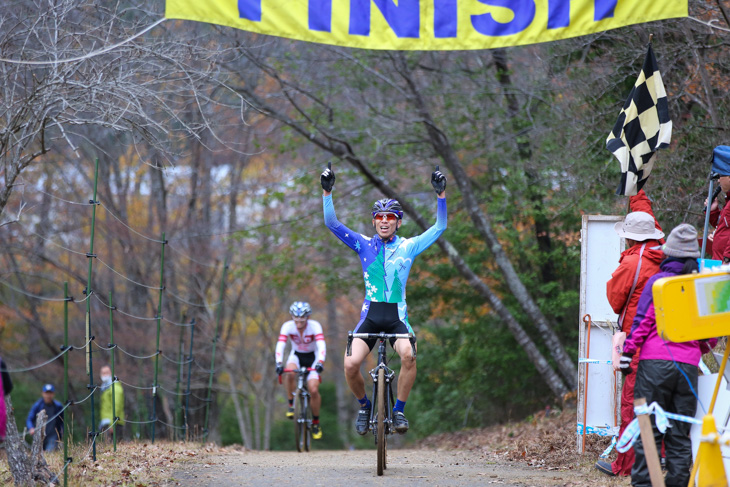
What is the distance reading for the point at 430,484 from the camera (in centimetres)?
669

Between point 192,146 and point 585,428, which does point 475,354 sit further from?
point 192,146

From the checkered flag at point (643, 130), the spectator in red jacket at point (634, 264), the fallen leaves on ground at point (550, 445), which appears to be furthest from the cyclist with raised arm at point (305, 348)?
the spectator in red jacket at point (634, 264)

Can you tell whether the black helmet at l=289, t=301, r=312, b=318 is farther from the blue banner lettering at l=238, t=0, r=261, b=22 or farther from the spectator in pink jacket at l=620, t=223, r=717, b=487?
the spectator in pink jacket at l=620, t=223, r=717, b=487

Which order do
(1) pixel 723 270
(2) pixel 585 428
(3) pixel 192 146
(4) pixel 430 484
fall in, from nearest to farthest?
(1) pixel 723 270 < (4) pixel 430 484 < (2) pixel 585 428 < (3) pixel 192 146

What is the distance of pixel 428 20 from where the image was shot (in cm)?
798

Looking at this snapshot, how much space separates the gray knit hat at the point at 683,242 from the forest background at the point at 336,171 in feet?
9.19

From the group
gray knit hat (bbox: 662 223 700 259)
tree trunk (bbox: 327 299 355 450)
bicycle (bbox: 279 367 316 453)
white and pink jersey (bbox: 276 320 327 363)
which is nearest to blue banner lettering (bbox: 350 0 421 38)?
gray knit hat (bbox: 662 223 700 259)

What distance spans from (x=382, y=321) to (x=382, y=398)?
0.74m

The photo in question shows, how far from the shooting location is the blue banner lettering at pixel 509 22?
791cm

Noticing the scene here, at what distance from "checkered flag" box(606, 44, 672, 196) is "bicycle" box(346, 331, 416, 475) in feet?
8.22

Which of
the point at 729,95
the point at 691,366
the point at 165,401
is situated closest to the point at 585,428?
the point at 691,366

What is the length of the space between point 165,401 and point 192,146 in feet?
25.2

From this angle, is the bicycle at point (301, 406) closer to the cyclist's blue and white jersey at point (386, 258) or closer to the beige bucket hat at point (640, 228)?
the cyclist's blue and white jersey at point (386, 258)

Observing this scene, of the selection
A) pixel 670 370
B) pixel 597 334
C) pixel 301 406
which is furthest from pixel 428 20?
pixel 301 406
